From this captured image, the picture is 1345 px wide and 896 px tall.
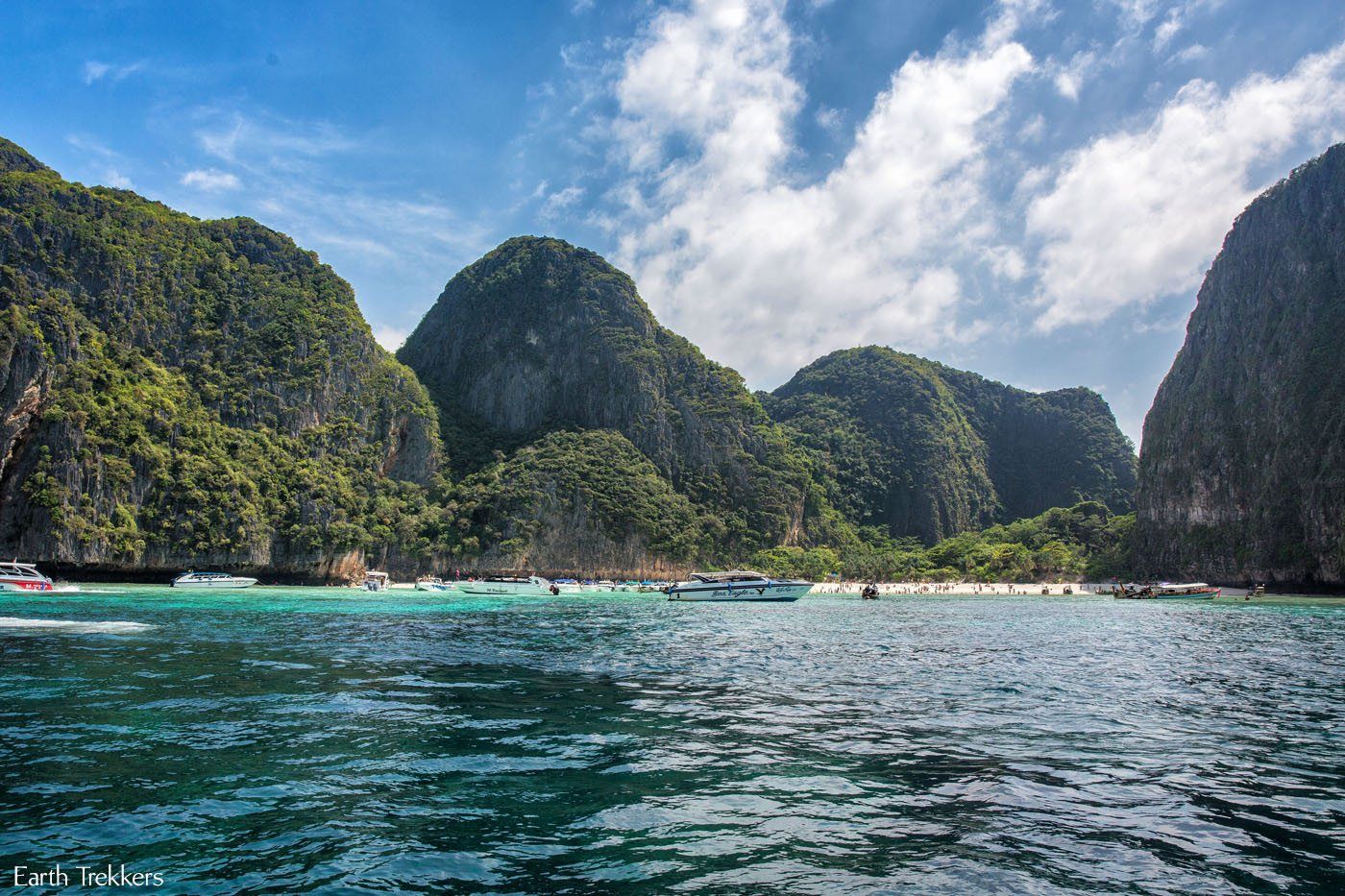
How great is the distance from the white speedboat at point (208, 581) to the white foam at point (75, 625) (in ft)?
204

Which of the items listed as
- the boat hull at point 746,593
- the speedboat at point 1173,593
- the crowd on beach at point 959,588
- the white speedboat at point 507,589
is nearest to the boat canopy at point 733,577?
the boat hull at point 746,593

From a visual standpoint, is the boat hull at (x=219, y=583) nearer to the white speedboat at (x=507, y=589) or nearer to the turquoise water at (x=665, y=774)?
the white speedboat at (x=507, y=589)

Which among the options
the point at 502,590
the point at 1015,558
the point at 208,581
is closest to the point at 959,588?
the point at 1015,558

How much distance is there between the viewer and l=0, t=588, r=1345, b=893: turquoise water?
744 cm

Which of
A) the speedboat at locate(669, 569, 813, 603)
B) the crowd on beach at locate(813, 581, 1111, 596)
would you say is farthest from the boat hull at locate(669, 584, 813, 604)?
the crowd on beach at locate(813, 581, 1111, 596)

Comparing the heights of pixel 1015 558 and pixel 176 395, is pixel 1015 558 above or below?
below

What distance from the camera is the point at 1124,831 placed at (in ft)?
28.3

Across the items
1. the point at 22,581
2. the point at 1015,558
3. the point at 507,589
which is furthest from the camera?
the point at 1015,558

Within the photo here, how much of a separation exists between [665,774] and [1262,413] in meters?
157

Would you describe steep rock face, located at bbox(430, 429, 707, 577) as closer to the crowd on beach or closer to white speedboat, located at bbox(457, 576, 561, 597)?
the crowd on beach

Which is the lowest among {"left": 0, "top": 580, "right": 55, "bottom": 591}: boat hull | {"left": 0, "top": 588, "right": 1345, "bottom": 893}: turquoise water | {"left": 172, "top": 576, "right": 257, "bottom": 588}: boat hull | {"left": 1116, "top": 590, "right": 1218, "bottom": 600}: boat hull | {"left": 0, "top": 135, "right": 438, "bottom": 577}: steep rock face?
{"left": 172, "top": 576, "right": 257, "bottom": 588}: boat hull

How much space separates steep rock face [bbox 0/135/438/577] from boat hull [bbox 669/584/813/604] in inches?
2607

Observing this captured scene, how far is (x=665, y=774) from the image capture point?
36.1ft

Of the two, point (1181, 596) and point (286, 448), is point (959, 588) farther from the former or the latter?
point (286, 448)
